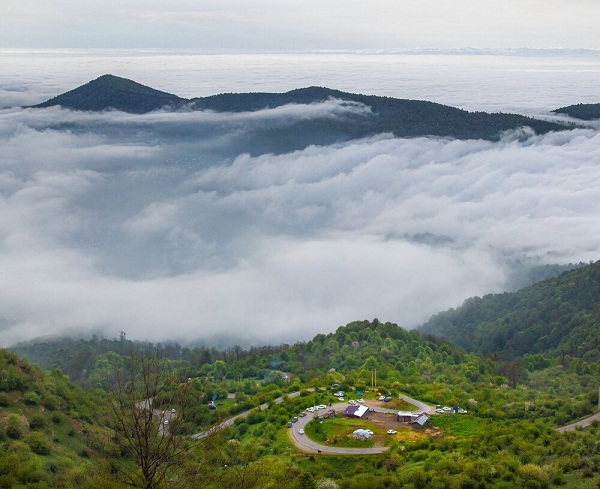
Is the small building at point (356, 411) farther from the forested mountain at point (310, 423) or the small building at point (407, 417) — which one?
the small building at point (407, 417)

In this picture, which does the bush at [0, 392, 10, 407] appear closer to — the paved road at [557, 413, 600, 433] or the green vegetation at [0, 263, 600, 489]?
the green vegetation at [0, 263, 600, 489]

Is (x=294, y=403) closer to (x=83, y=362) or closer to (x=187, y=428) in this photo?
(x=187, y=428)

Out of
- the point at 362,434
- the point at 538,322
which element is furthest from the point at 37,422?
the point at 538,322

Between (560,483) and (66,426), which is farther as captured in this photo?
(66,426)

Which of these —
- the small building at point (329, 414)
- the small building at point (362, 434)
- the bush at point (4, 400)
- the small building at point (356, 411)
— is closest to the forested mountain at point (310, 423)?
the bush at point (4, 400)

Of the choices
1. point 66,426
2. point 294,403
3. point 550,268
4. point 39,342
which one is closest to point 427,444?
point 294,403

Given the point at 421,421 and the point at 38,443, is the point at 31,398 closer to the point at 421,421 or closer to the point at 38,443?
the point at 38,443
